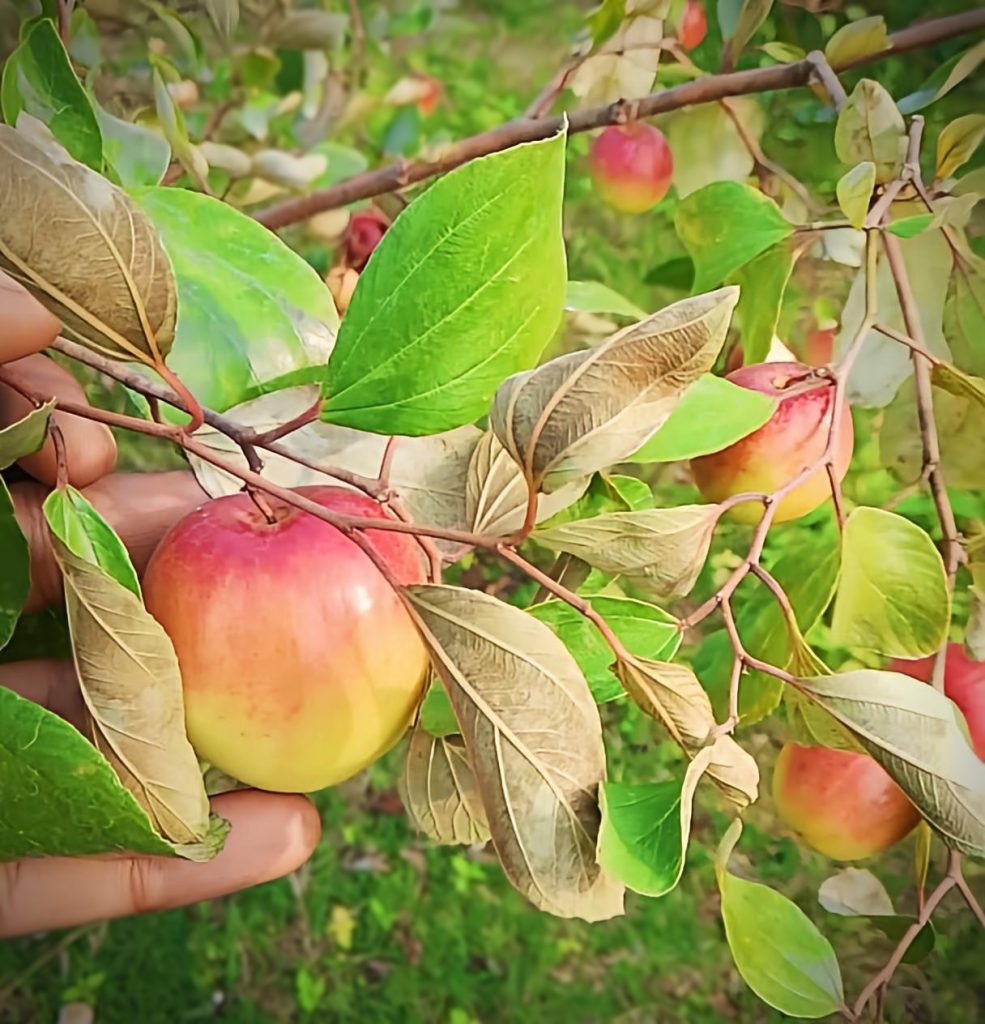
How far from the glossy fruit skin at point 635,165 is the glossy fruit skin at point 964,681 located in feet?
1.23

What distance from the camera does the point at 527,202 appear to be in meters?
0.25

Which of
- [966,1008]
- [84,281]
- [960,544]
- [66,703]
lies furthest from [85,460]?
[966,1008]

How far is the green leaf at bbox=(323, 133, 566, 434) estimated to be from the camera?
25 cm

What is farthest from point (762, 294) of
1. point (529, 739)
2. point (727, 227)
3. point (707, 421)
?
point (529, 739)

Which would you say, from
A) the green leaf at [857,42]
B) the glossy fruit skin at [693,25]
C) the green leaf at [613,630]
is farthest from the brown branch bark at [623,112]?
the green leaf at [613,630]

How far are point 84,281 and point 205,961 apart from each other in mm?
744

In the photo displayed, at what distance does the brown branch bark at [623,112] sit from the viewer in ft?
1.65

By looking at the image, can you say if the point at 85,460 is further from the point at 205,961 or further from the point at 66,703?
the point at 205,961

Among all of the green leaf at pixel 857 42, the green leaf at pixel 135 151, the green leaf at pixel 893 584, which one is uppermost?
the green leaf at pixel 135 151

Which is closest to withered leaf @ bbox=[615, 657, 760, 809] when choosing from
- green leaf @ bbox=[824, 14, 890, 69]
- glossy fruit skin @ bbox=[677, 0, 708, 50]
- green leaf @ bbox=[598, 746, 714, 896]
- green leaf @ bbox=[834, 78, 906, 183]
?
green leaf @ bbox=[598, 746, 714, 896]

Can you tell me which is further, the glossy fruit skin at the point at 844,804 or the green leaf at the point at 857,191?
the glossy fruit skin at the point at 844,804

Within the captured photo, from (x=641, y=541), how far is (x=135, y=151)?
A: 30 cm

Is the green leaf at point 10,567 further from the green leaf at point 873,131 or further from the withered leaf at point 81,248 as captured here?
the green leaf at point 873,131

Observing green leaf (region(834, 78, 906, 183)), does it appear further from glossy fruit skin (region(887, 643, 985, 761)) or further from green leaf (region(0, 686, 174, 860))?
green leaf (region(0, 686, 174, 860))
